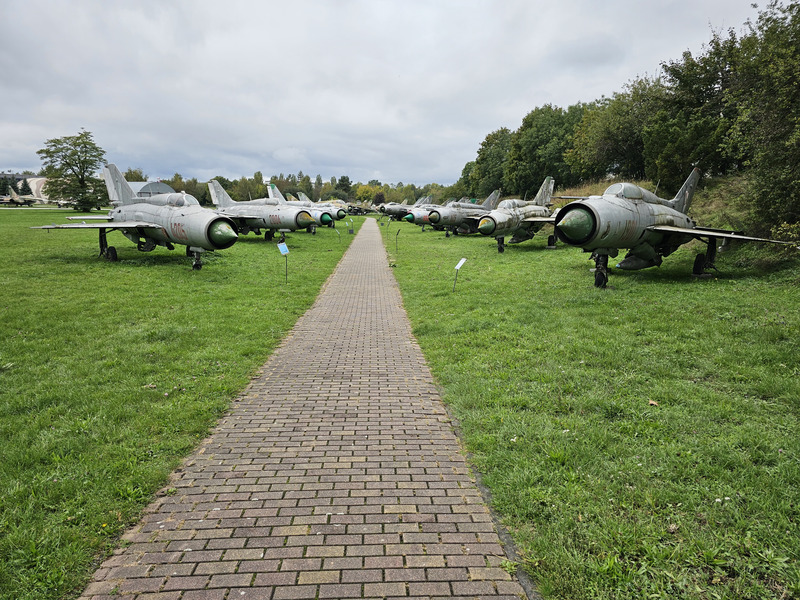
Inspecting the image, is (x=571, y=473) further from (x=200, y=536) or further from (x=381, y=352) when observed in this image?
(x=381, y=352)

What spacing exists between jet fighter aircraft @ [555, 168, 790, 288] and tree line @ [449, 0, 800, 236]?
239cm

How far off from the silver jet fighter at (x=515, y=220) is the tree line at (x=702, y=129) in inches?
270

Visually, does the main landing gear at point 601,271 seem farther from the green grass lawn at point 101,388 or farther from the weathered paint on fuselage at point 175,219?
the weathered paint on fuselage at point 175,219

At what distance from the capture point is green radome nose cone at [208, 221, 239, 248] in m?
14.5

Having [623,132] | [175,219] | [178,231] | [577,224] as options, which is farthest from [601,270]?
[623,132]

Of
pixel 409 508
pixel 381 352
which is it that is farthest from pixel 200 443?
pixel 381 352

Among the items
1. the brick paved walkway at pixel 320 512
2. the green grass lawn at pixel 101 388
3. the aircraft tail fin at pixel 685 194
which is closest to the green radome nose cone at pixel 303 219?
the green grass lawn at pixel 101 388

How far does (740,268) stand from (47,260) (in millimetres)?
25902

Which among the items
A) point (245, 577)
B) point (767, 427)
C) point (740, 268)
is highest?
point (740, 268)

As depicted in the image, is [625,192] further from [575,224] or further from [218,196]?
[218,196]

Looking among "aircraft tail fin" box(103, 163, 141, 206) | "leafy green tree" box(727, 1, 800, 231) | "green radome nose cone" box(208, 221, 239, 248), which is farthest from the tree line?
"aircraft tail fin" box(103, 163, 141, 206)

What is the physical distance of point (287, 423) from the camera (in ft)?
16.9

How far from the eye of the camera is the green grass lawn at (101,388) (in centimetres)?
329

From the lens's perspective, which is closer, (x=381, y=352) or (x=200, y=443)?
(x=200, y=443)
